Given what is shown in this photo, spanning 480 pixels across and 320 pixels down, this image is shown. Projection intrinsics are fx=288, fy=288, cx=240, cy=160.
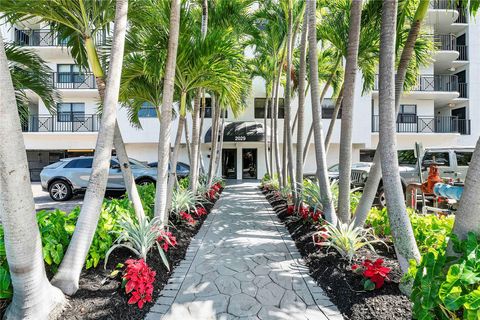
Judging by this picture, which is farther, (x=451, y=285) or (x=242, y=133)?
(x=242, y=133)

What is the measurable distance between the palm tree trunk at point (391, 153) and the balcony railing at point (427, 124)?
65.7 feet

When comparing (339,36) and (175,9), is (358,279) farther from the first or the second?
(339,36)

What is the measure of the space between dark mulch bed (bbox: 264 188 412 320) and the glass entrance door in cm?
1755

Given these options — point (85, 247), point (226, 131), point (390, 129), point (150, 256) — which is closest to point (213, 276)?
point (150, 256)

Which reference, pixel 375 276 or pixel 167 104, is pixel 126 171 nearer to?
pixel 167 104

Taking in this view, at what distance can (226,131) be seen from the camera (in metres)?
20.2

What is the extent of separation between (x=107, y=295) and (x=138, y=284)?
0.34 meters

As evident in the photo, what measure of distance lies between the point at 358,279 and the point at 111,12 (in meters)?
5.52

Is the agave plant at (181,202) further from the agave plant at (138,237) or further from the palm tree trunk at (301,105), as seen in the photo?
the palm tree trunk at (301,105)

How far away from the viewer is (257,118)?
22.4m

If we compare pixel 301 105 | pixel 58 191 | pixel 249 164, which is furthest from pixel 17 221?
pixel 249 164

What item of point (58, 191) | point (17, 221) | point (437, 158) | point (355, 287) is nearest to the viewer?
point (17, 221)

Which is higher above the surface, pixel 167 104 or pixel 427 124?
pixel 427 124

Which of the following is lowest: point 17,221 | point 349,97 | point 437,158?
point 17,221
